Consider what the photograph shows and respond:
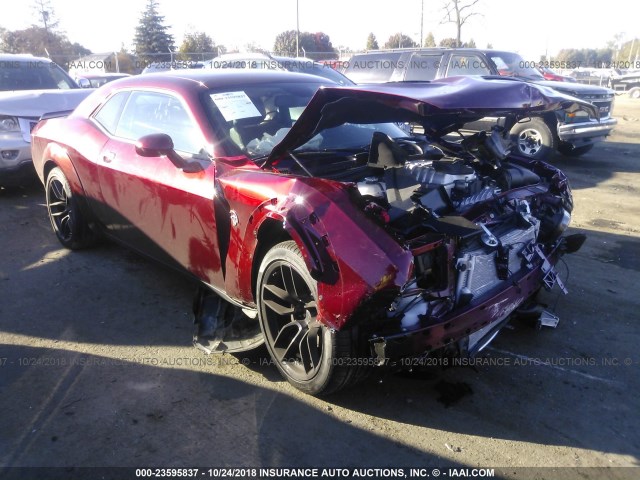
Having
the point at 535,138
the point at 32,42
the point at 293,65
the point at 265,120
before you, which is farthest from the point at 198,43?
the point at 265,120

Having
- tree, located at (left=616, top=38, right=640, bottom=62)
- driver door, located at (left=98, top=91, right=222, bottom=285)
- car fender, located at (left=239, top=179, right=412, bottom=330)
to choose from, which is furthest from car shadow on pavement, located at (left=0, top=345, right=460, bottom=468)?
tree, located at (left=616, top=38, right=640, bottom=62)

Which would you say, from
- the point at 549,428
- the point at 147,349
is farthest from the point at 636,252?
the point at 147,349

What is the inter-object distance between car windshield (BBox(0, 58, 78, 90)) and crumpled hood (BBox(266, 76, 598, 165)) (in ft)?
21.7

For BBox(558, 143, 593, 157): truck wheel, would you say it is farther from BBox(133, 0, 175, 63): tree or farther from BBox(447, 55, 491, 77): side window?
BBox(133, 0, 175, 63): tree

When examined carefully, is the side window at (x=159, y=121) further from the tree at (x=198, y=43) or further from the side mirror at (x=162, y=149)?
the tree at (x=198, y=43)

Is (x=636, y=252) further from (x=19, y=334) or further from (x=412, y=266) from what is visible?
(x=19, y=334)

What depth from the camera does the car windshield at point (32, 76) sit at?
26.3ft

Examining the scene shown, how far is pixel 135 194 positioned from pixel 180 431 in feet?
6.12

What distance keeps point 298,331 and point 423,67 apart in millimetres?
9507

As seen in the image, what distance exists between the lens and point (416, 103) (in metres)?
2.79

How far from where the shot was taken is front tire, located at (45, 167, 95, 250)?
492 cm

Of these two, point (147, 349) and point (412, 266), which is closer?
point (412, 266)

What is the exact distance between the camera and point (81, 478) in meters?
2.42

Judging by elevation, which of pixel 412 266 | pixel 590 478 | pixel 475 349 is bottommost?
pixel 590 478
